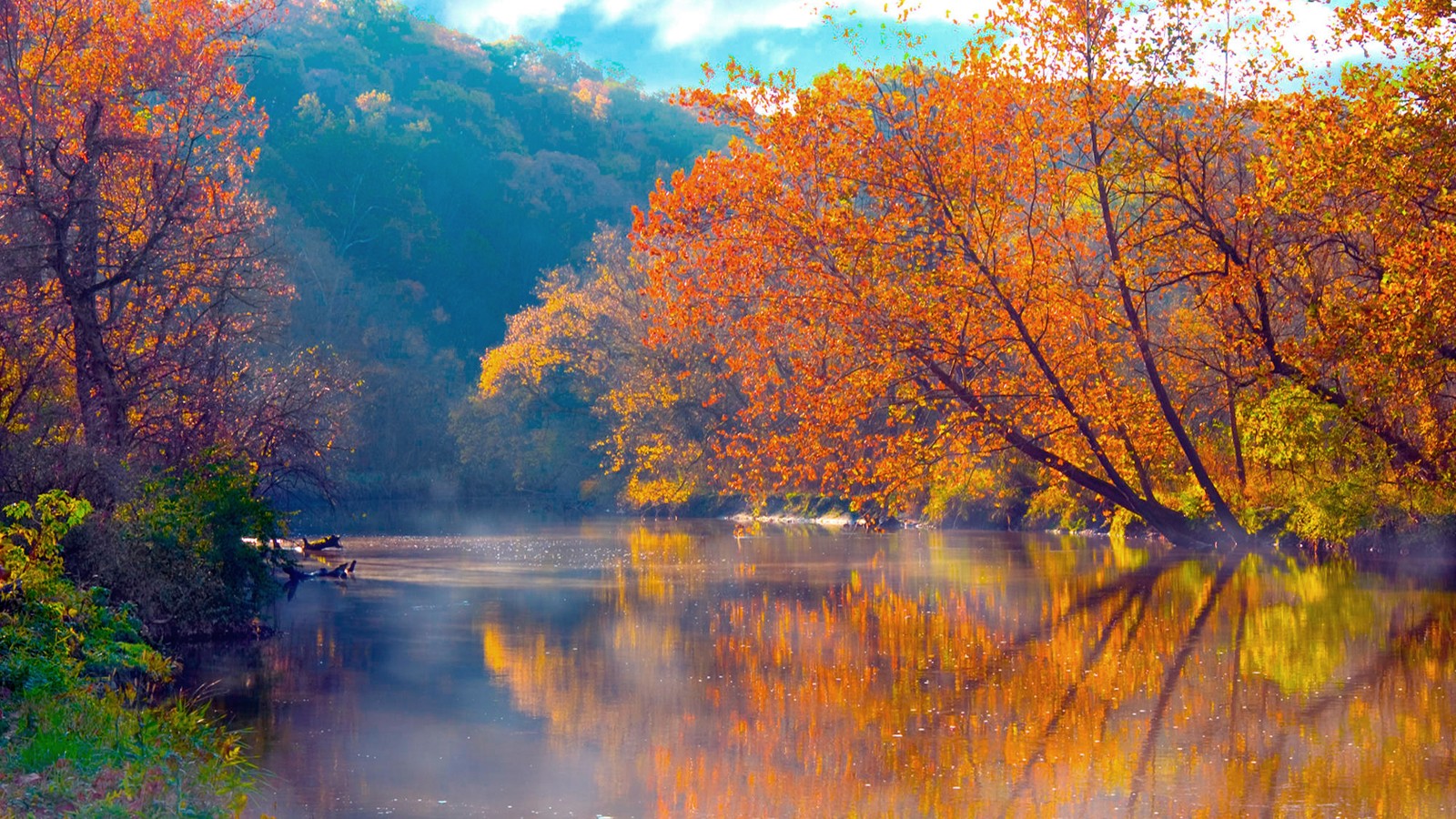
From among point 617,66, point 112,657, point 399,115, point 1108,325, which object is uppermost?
point 617,66

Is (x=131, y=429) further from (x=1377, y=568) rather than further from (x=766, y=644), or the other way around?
(x=1377, y=568)

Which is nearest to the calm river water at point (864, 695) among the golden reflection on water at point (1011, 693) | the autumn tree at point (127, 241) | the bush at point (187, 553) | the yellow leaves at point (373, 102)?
the golden reflection on water at point (1011, 693)

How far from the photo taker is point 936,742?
43.5ft

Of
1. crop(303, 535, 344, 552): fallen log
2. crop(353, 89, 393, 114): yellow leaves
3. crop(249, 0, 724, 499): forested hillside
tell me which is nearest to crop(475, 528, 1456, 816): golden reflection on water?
crop(303, 535, 344, 552): fallen log

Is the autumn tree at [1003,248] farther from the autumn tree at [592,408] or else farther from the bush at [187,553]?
the autumn tree at [592,408]

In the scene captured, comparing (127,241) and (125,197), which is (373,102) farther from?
(127,241)

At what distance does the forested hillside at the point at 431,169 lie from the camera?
9356 centimetres

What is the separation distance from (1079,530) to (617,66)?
123 m

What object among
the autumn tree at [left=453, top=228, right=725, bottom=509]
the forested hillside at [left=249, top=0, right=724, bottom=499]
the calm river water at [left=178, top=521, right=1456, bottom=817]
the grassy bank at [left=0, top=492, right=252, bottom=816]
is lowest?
the calm river water at [left=178, top=521, right=1456, bottom=817]

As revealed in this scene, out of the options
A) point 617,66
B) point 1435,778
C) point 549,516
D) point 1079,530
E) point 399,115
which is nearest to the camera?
point 1435,778

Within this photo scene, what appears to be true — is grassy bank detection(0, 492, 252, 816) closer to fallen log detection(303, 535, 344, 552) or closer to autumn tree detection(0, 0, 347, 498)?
autumn tree detection(0, 0, 347, 498)

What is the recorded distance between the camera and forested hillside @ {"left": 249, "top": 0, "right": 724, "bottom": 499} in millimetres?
93562

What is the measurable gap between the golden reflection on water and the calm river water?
0.18ft

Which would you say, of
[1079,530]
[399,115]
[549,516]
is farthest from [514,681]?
[399,115]
